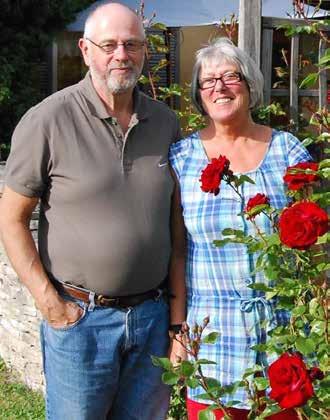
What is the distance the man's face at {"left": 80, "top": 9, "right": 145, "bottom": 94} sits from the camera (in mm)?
2637

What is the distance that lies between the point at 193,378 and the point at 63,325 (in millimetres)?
814

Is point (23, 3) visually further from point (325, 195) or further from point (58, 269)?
point (325, 195)

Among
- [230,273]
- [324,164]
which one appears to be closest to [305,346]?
[324,164]

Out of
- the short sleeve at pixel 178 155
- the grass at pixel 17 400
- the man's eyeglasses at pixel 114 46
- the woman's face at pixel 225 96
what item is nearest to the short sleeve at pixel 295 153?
the woman's face at pixel 225 96

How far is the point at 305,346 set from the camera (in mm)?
1979

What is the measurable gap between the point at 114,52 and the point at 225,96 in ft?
1.31

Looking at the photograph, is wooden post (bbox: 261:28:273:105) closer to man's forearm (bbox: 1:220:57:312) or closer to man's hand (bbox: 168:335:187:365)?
man's hand (bbox: 168:335:187:365)

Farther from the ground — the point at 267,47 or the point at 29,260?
the point at 267,47

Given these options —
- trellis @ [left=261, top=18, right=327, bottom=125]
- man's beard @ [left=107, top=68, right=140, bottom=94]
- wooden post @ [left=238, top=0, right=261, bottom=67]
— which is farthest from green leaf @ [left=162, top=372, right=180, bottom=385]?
trellis @ [left=261, top=18, right=327, bottom=125]

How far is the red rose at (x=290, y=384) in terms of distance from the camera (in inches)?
66.2

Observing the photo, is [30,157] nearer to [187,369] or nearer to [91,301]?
[91,301]

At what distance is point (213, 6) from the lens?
9508mm

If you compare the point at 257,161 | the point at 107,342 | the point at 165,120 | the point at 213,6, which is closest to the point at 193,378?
the point at 107,342

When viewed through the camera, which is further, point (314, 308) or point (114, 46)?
point (114, 46)
